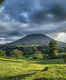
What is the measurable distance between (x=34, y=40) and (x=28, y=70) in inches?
45.2

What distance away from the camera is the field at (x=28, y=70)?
10.6 ft

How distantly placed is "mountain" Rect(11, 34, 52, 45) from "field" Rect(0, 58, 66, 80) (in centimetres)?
71

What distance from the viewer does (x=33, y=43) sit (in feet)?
13.5

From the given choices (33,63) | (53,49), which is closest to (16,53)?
(33,63)

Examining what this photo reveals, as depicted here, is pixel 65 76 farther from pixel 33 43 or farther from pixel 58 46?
pixel 33 43

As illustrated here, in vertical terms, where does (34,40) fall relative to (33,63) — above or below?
above

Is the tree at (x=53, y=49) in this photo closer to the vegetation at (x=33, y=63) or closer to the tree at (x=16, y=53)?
the vegetation at (x=33, y=63)

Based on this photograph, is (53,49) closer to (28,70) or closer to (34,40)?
(34,40)

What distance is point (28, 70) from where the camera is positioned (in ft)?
11.6

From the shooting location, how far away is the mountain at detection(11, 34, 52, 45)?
3894 mm

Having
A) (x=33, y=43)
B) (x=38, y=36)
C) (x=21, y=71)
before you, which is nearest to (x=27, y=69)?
(x=21, y=71)

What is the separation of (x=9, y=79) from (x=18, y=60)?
0.73m

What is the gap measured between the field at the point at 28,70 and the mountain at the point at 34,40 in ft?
2.32

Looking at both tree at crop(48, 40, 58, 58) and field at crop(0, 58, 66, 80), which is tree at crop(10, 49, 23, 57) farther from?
tree at crop(48, 40, 58, 58)
